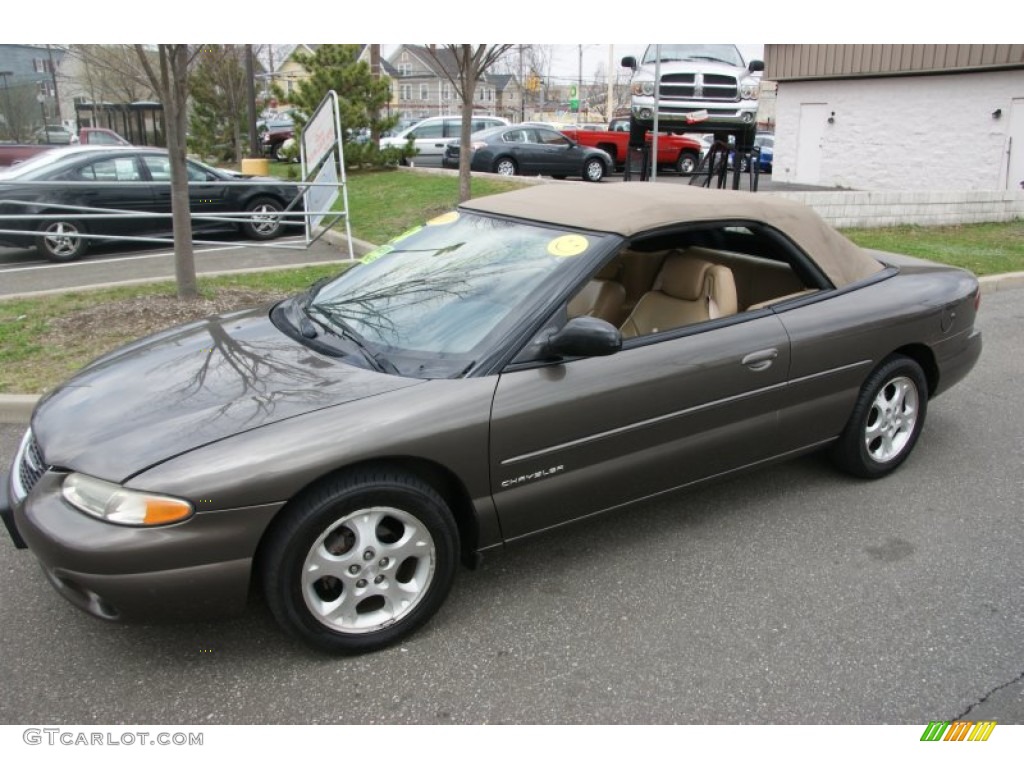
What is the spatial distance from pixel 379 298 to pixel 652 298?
1375 mm

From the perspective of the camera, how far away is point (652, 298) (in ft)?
13.4

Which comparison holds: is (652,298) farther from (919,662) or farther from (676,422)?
(919,662)

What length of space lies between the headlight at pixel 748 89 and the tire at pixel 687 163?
856cm

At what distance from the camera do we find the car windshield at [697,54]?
47.7ft

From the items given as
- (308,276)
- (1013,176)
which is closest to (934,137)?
(1013,176)

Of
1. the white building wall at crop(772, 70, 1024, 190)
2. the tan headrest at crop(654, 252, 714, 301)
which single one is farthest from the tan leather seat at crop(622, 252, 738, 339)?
the white building wall at crop(772, 70, 1024, 190)

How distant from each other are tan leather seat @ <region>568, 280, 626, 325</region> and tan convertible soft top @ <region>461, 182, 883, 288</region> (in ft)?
1.20

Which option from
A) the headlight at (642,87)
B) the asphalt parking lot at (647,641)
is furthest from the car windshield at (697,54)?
the asphalt parking lot at (647,641)

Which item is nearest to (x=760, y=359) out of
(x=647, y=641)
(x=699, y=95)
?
(x=647, y=641)

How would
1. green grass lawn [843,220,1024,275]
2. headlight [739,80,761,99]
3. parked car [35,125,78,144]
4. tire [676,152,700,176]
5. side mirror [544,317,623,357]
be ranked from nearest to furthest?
1. side mirror [544,317,623,357]
2. green grass lawn [843,220,1024,275]
3. headlight [739,80,761,99]
4. tire [676,152,700,176]
5. parked car [35,125,78,144]

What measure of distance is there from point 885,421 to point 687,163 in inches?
789

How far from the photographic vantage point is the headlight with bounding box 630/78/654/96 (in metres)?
14.2

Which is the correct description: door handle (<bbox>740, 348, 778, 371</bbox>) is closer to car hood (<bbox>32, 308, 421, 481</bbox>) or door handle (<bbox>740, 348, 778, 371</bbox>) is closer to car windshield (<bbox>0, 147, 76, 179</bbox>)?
car hood (<bbox>32, 308, 421, 481</bbox>)

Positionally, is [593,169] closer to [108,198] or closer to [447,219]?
[108,198]
